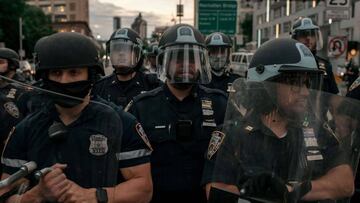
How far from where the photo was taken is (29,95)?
213 cm

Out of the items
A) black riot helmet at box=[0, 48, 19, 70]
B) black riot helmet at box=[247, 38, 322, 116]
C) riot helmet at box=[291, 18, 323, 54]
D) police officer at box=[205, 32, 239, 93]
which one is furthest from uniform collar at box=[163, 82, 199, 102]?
black riot helmet at box=[0, 48, 19, 70]

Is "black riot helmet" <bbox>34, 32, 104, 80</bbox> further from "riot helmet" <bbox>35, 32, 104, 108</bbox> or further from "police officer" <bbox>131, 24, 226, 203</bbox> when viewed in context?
"police officer" <bbox>131, 24, 226, 203</bbox>

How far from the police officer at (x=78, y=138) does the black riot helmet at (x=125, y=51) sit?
2.94 m

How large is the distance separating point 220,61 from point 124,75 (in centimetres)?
189

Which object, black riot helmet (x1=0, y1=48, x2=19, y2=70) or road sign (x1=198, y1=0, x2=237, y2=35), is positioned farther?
road sign (x1=198, y1=0, x2=237, y2=35)

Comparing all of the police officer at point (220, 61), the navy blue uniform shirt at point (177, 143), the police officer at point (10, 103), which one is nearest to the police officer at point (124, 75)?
the police officer at point (220, 61)

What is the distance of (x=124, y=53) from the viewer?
18.3ft

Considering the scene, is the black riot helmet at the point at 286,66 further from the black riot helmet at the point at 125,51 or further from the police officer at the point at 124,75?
the black riot helmet at the point at 125,51

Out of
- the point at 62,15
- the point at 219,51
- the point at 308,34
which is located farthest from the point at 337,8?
the point at 62,15

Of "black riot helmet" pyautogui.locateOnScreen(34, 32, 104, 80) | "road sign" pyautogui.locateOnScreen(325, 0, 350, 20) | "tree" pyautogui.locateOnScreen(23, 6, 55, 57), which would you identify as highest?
"road sign" pyautogui.locateOnScreen(325, 0, 350, 20)

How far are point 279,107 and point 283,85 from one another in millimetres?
114

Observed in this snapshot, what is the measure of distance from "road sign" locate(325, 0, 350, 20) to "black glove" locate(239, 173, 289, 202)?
10813mm

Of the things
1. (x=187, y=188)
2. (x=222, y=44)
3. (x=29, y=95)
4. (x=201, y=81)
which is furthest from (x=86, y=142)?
(x=222, y=44)

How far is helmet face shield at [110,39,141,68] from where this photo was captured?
5500mm
